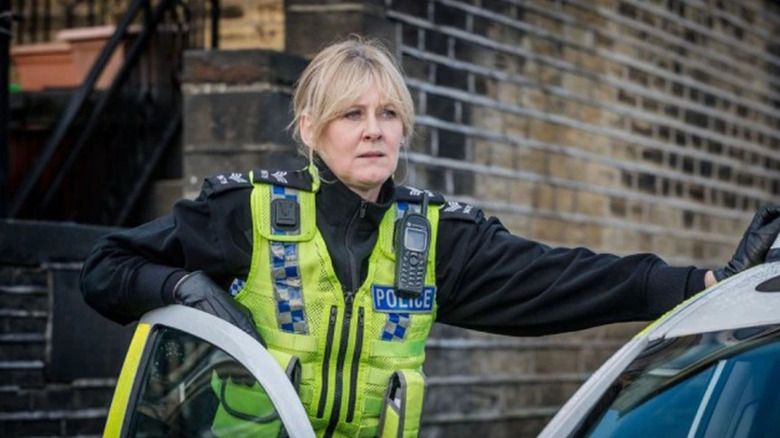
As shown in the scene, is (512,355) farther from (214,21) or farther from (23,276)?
(23,276)

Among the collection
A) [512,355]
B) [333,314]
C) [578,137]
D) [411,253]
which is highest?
[411,253]

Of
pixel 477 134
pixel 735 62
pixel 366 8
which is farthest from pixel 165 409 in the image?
pixel 735 62

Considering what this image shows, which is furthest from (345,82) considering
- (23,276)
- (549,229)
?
(549,229)

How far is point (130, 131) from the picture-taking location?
29.4ft

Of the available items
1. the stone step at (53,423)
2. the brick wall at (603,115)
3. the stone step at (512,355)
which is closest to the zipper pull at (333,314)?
the stone step at (53,423)

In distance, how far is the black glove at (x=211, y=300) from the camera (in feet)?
12.9

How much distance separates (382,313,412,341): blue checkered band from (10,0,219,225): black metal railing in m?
4.76

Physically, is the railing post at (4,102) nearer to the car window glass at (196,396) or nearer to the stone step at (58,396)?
the stone step at (58,396)

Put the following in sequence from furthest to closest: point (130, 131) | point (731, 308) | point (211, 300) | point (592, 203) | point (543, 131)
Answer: point (592, 203) < point (543, 131) < point (130, 131) < point (211, 300) < point (731, 308)

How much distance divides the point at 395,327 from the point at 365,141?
0.41 meters

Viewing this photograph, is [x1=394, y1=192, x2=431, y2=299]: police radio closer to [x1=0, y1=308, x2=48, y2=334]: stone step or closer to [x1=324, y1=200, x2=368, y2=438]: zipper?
[x1=324, y1=200, x2=368, y2=438]: zipper

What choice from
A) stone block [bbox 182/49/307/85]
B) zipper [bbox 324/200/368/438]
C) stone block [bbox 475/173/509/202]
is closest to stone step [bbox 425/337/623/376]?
stone block [bbox 475/173/509/202]

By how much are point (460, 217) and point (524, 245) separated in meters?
0.17

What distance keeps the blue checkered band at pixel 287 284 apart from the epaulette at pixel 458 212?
41 cm
